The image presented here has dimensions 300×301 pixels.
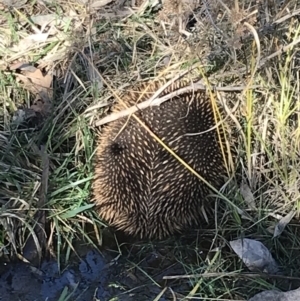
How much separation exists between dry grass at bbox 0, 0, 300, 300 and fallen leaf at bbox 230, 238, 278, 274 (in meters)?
0.06

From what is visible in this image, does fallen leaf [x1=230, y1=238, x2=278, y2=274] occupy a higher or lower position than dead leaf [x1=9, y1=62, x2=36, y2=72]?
lower

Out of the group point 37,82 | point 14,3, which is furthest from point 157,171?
point 14,3

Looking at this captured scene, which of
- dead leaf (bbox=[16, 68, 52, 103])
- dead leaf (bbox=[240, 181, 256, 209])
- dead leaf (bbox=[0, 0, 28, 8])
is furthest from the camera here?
dead leaf (bbox=[0, 0, 28, 8])

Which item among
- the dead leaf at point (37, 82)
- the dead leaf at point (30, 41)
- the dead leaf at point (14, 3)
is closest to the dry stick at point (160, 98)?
the dead leaf at point (37, 82)

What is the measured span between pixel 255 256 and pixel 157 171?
0.63 meters

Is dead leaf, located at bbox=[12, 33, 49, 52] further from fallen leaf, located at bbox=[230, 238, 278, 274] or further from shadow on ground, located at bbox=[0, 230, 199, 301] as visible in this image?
fallen leaf, located at bbox=[230, 238, 278, 274]

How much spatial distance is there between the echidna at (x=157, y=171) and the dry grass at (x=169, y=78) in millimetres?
103

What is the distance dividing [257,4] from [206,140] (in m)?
0.72

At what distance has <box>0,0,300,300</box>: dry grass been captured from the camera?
330 centimetres

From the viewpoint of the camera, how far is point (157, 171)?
339 cm

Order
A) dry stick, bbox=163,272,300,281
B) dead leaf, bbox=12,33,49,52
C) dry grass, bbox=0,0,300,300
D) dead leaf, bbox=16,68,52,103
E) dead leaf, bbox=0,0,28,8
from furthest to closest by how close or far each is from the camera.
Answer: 1. dead leaf, bbox=0,0,28,8
2. dead leaf, bbox=12,33,49,52
3. dead leaf, bbox=16,68,52,103
4. dry grass, bbox=0,0,300,300
5. dry stick, bbox=163,272,300,281

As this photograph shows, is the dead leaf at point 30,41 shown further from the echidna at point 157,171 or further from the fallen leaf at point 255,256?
the fallen leaf at point 255,256

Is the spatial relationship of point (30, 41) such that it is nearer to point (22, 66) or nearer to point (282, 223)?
point (22, 66)

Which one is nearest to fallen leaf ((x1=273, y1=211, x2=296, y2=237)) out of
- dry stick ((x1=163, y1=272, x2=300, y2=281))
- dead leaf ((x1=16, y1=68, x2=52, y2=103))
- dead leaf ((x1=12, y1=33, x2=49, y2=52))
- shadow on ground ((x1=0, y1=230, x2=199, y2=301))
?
dry stick ((x1=163, y1=272, x2=300, y2=281))
